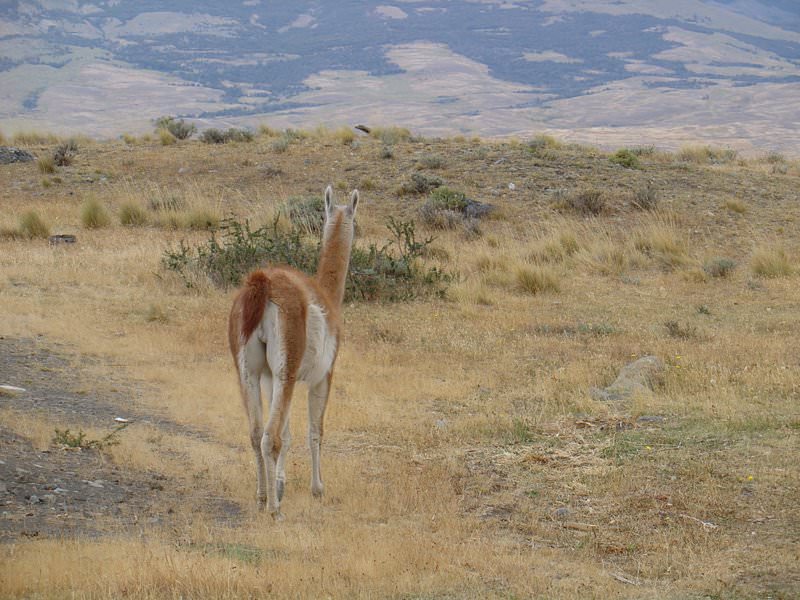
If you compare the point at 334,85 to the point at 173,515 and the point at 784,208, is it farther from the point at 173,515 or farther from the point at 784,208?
the point at 173,515

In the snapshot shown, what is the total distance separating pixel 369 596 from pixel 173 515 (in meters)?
1.95

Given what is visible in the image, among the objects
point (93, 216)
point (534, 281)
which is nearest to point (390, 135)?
point (93, 216)

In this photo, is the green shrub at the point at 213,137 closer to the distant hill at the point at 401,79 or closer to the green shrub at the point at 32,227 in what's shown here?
the green shrub at the point at 32,227

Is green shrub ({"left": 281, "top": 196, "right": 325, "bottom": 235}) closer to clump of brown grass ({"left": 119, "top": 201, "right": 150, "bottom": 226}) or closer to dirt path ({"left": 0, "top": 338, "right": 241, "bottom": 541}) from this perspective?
clump of brown grass ({"left": 119, "top": 201, "right": 150, "bottom": 226})

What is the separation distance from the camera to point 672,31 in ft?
652

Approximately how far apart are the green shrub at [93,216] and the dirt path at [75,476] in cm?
979

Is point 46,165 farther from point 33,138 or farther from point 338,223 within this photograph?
point 338,223

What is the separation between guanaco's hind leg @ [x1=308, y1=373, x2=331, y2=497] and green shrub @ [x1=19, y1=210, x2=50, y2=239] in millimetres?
12546

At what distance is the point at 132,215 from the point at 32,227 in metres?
2.42

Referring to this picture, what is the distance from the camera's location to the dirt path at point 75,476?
6.31 m

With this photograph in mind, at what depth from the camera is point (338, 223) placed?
26.7 feet

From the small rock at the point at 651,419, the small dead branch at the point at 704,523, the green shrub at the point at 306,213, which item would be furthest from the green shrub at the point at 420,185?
the small dead branch at the point at 704,523

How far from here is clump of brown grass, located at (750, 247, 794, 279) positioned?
56.4ft

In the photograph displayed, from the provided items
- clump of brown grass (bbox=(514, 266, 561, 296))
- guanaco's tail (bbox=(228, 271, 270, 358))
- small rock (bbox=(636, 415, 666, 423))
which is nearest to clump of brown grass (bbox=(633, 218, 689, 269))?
clump of brown grass (bbox=(514, 266, 561, 296))
